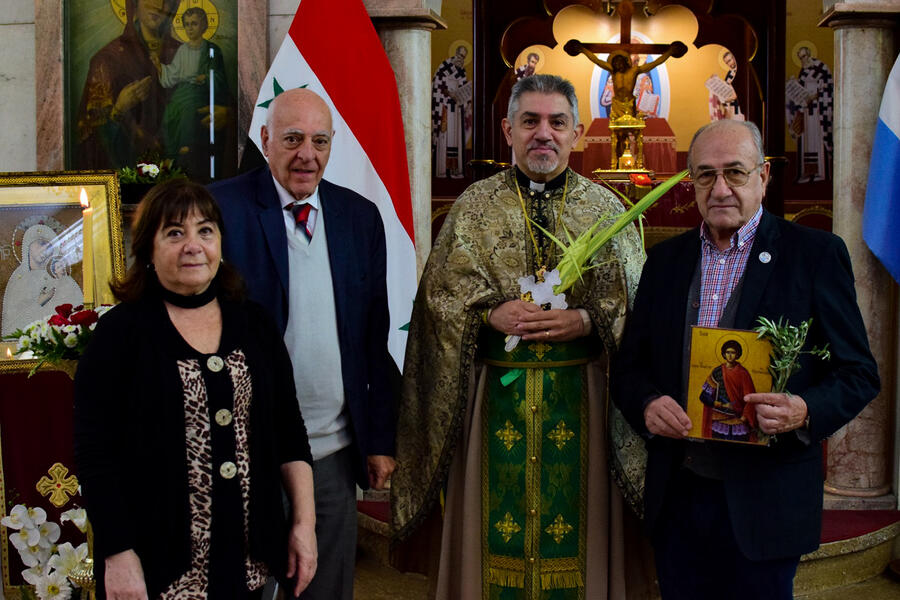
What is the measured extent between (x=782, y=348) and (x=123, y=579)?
1.56 metres

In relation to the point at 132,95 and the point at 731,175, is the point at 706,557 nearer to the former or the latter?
the point at 731,175

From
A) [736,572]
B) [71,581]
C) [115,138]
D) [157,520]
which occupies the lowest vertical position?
[71,581]

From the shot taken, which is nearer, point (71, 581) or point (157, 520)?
point (157, 520)

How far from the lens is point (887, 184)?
4.49m

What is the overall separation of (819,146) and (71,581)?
26.3 ft

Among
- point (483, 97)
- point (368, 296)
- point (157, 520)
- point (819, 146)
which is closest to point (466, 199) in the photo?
point (368, 296)

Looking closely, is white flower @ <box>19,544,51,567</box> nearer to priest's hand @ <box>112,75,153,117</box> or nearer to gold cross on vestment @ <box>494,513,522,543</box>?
gold cross on vestment @ <box>494,513,522,543</box>

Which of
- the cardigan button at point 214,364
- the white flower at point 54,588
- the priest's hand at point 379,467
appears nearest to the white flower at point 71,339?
the white flower at point 54,588

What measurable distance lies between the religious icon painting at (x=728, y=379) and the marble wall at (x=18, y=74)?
11.8 feet

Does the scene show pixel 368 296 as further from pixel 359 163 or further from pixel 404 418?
pixel 359 163

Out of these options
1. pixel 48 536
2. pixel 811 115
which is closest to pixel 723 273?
pixel 48 536

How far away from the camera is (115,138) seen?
484 centimetres

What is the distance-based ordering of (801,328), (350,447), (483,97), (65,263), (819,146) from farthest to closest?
(819,146) < (483,97) < (65,263) < (350,447) < (801,328)

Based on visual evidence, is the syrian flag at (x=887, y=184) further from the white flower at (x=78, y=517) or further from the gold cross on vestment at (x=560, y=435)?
the white flower at (x=78, y=517)
